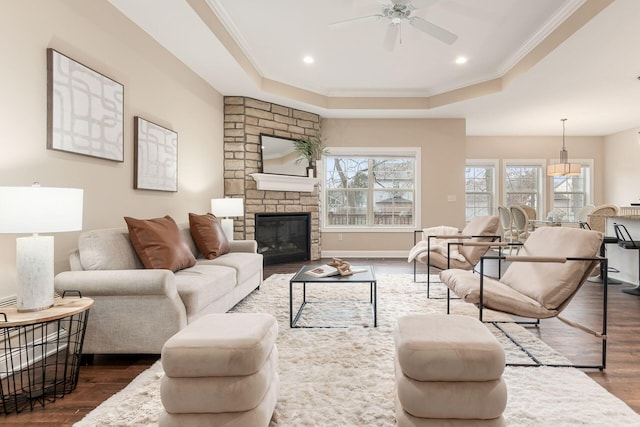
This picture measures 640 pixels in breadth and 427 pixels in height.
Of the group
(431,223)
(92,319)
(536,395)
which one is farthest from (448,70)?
(92,319)

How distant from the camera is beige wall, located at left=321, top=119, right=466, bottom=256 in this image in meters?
6.63

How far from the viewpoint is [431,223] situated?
6.67m

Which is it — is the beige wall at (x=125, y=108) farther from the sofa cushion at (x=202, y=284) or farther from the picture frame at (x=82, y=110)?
the sofa cushion at (x=202, y=284)

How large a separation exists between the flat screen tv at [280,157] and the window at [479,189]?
434cm

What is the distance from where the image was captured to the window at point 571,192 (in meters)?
8.36

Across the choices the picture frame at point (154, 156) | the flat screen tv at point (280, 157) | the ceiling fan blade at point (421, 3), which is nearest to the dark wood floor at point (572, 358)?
the picture frame at point (154, 156)

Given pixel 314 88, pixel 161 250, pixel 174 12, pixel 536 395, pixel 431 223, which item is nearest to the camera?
pixel 536 395

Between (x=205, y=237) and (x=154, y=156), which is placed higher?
(x=154, y=156)

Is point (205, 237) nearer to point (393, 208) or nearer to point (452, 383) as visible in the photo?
point (452, 383)

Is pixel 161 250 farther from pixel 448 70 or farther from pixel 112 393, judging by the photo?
pixel 448 70

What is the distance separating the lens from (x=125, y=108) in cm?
322

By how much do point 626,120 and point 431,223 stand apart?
4.30m

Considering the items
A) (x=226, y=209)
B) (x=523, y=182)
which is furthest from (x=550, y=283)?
(x=523, y=182)

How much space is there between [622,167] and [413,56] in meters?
6.37
